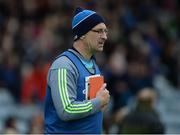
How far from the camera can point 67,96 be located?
218 inches

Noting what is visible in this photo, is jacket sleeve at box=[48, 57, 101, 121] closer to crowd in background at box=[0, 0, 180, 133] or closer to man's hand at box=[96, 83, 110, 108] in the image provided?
man's hand at box=[96, 83, 110, 108]

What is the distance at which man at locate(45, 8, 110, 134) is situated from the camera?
5562 millimetres

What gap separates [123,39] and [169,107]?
1.61 meters

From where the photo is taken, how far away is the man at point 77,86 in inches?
219

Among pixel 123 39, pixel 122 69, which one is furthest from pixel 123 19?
pixel 122 69

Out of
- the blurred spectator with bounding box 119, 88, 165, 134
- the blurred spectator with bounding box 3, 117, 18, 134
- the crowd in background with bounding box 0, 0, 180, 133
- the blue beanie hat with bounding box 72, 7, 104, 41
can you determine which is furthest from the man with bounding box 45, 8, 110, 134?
the crowd in background with bounding box 0, 0, 180, 133

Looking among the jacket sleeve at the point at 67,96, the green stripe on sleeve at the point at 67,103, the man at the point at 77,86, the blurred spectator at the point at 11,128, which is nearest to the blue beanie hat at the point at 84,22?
the man at the point at 77,86

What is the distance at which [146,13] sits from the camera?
17078 mm

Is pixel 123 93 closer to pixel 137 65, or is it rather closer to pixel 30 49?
pixel 137 65

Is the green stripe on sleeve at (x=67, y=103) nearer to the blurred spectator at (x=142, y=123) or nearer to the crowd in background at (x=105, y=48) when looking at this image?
the blurred spectator at (x=142, y=123)

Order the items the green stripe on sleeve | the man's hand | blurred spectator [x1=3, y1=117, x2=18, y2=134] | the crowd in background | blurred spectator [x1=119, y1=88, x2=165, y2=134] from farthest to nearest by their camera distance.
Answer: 1. the crowd in background
2. blurred spectator [x1=3, y1=117, x2=18, y2=134]
3. blurred spectator [x1=119, y1=88, x2=165, y2=134]
4. the man's hand
5. the green stripe on sleeve

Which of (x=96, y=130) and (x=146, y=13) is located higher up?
(x=146, y=13)

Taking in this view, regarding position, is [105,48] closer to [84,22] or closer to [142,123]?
[142,123]

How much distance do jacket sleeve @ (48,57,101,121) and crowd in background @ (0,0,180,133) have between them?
7.10 meters
